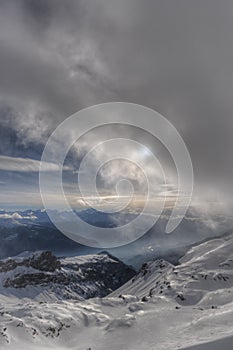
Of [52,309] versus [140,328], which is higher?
[52,309]

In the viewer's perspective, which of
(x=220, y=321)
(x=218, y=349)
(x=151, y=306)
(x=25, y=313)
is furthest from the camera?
(x=151, y=306)

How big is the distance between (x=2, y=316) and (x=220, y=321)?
388 ft

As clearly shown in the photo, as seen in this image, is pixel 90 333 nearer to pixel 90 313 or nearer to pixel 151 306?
pixel 90 313

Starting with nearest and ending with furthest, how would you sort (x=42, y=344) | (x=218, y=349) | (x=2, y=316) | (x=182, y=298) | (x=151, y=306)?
(x=218, y=349), (x=42, y=344), (x=2, y=316), (x=151, y=306), (x=182, y=298)

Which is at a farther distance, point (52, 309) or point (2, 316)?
point (52, 309)

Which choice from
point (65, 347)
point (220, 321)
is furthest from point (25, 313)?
point (220, 321)

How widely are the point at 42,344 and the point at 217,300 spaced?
97.6 m

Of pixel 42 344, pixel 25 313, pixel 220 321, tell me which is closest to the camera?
pixel 220 321

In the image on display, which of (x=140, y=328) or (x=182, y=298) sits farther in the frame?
(x=182, y=298)

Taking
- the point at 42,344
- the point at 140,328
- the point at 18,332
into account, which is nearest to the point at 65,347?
the point at 42,344

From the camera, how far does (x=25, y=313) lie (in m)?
158

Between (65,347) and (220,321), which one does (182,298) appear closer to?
(65,347)

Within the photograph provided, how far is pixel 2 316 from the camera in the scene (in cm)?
14250

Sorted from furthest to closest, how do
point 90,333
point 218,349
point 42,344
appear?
point 90,333 → point 42,344 → point 218,349
